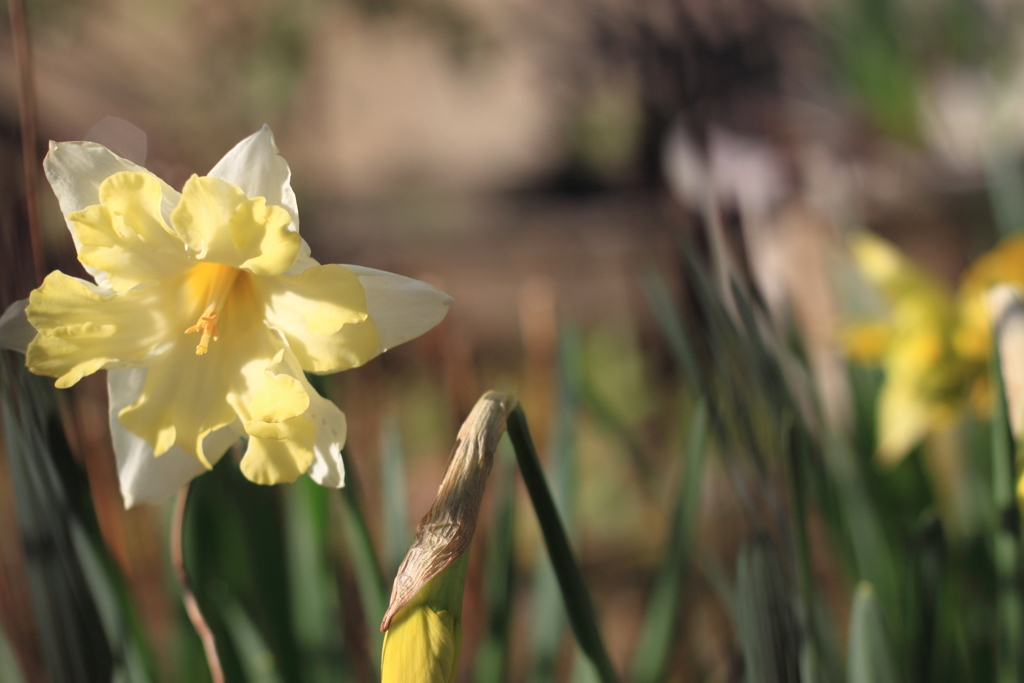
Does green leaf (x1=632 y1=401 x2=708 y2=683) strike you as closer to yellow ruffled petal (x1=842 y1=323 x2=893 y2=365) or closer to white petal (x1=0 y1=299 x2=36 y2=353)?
yellow ruffled petal (x1=842 y1=323 x2=893 y2=365)

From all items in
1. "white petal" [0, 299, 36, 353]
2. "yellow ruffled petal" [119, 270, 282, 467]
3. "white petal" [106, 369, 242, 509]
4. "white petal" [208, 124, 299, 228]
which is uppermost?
"white petal" [208, 124, 299, 228]

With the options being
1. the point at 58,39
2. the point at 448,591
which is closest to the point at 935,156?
the point at 448,591

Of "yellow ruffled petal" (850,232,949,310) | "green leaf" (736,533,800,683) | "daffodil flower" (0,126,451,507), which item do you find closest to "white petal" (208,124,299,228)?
"daffodil flower" (0,126,451,507)

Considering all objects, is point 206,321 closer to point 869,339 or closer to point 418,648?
point 418,648

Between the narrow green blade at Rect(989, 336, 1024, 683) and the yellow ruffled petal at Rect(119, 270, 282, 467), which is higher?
the yellow ruffled petal at Rect(119, 270, 282, 467)

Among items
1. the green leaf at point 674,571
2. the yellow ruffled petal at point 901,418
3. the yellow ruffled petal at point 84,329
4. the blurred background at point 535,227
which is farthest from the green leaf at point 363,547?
the yellow ruffled petal at point 901,418

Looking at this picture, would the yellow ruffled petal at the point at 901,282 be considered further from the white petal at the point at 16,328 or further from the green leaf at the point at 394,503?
the white petal at the point at 16,328

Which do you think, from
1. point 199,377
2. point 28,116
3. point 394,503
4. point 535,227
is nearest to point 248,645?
point 394,503
